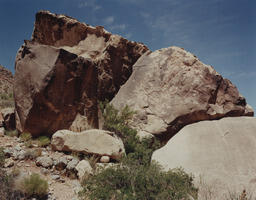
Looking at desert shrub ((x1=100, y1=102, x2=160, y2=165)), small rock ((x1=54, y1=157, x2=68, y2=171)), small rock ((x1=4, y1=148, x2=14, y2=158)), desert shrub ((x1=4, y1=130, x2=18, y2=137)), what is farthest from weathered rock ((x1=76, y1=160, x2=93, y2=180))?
desert shrub ((x1=4, y1=130, x2=18, y2=137))

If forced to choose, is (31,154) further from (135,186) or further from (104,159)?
(135,186)

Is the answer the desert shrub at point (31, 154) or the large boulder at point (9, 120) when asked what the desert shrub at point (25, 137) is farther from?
the large boulder at point (9, 120)

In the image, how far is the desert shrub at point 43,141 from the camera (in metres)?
6.67

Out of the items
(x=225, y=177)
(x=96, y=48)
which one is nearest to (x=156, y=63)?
(x=96, y=48)

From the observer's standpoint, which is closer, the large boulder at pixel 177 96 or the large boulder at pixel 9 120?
the large boulder at pixel 177 96

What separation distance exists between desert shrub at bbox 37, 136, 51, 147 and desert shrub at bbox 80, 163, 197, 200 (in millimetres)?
2737

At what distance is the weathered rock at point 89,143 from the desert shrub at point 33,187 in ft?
6.69

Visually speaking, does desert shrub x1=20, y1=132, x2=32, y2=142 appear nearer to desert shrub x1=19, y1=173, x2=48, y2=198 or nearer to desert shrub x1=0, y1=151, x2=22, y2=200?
desert shrub x1=0, y1=151, x2=22, y2=200

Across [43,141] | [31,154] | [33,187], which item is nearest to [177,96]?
[43,141]

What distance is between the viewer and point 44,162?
5.63 metres

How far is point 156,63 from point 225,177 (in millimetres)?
5613

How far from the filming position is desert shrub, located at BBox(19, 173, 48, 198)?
414 centimetres

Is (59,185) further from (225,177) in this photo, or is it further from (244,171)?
(244,171)

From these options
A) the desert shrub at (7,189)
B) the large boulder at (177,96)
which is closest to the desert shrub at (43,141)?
the desert shrub at (7,189)
